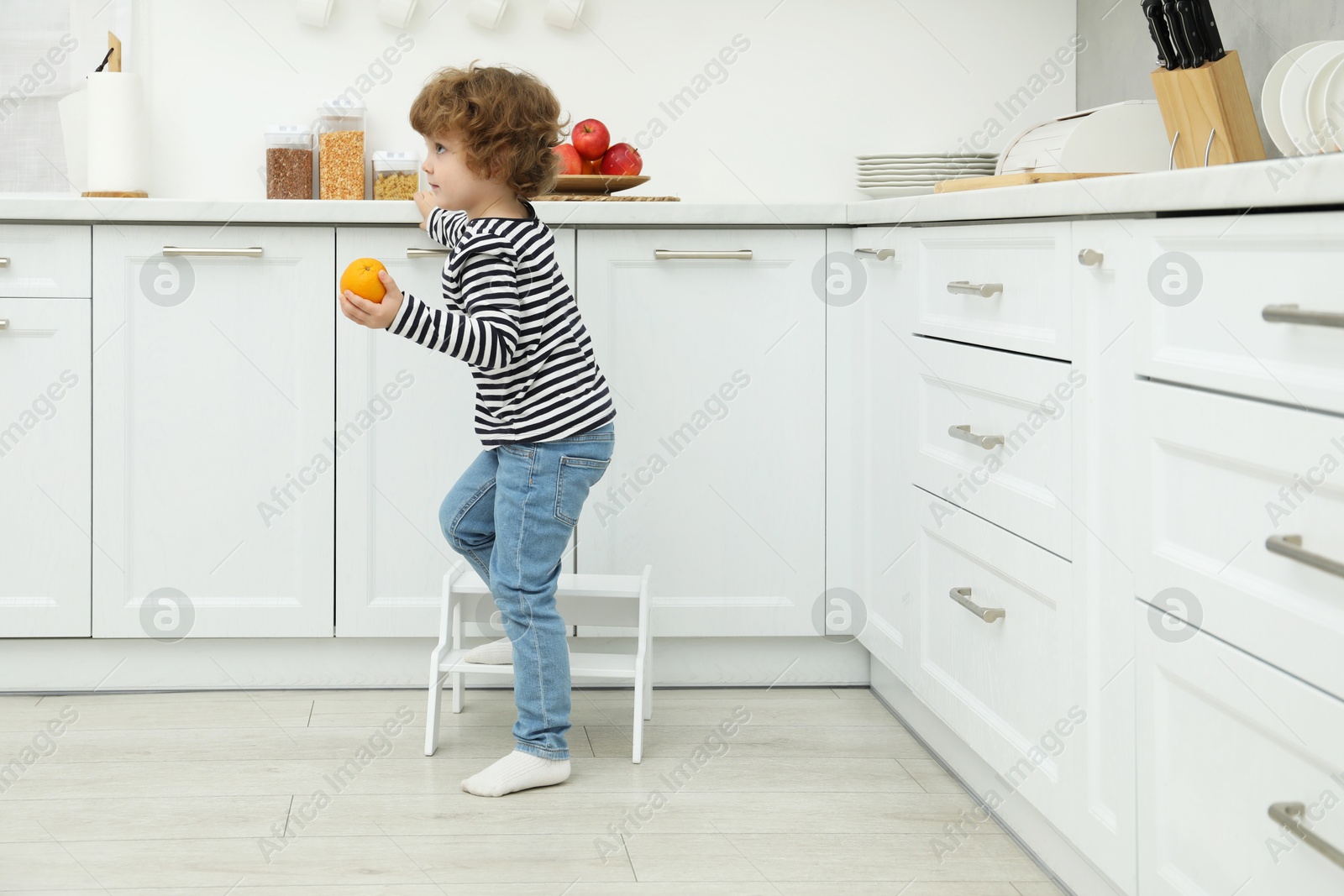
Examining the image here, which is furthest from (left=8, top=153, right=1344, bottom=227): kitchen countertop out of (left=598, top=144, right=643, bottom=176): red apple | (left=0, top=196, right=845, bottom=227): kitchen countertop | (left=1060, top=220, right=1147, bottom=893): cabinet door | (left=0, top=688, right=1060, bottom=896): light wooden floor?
(left=0, top=688, right=1060, bottom=896): light wooden floor

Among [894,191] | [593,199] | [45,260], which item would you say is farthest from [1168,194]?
[45,260]

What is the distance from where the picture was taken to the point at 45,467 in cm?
210

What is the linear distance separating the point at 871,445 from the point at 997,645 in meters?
0.59

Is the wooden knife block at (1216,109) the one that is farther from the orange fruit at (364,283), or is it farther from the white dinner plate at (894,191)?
the orange fruit at (364,283)

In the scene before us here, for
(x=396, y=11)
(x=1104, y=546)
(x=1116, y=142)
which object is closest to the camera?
(x=1104, y=546)

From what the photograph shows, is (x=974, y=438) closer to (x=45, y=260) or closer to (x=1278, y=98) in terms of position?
(x=1278, y=98)

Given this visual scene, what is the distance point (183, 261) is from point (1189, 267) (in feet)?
5.33

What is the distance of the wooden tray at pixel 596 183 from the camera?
2.23 meters

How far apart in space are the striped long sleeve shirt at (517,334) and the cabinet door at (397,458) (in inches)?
13.4

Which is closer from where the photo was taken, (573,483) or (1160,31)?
(1160,31)

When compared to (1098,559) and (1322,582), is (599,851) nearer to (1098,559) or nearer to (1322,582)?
(1098,559)

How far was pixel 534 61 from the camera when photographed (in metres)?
2.55

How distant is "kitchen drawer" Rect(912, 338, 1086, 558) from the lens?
143 centimetres

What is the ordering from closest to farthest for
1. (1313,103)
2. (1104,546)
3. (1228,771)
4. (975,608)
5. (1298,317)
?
(1298,317) → (1228,771) → (1104,546) → (1313,103) → (975,608)
